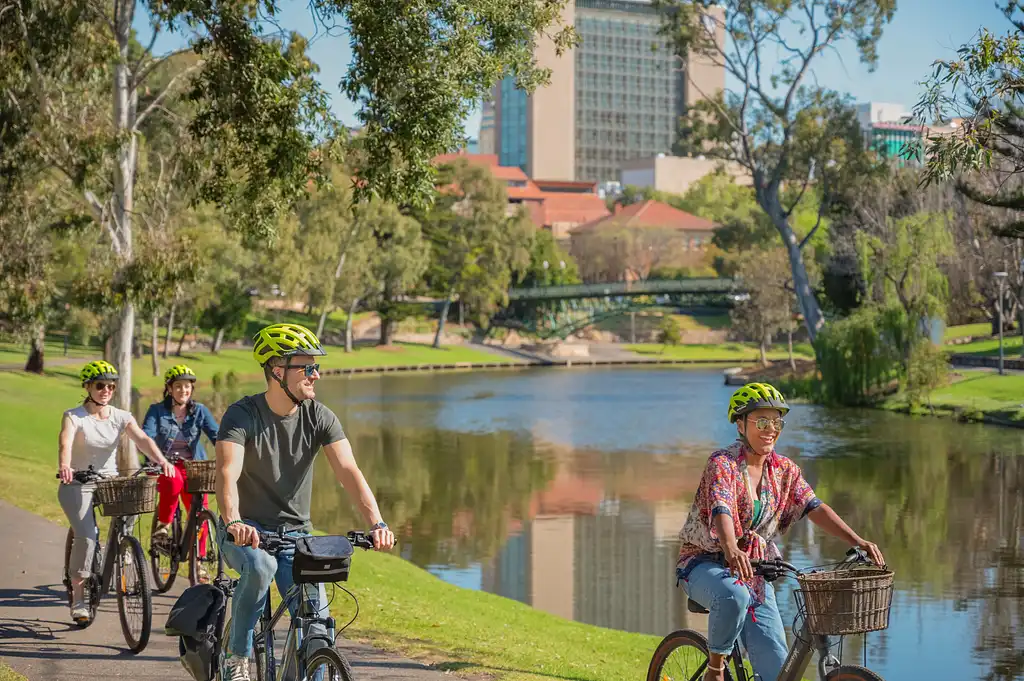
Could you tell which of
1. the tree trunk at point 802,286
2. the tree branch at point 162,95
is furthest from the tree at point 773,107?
the tree branch at point 162,95

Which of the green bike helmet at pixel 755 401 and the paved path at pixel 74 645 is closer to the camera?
the green bike helmet at pixel 755 401

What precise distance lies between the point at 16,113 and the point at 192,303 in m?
38.6

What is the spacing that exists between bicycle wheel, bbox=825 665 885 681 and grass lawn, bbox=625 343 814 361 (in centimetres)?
8083

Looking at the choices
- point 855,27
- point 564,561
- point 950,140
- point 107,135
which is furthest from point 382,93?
point 855,27

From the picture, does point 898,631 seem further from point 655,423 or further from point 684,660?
point 655,423

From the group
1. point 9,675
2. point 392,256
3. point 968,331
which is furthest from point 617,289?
point 9,675

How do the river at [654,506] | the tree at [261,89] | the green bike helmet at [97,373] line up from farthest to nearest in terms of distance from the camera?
the river at [654,506], the tree at [261,89], the green bike helmet at [97,373]

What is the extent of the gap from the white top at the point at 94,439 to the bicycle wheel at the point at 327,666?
162 inches

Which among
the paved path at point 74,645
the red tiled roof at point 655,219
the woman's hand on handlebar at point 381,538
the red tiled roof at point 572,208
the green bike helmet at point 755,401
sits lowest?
the paved path at point 74,645

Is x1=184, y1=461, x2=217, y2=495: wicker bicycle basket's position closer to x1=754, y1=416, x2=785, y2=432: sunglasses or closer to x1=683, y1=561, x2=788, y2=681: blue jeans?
x1=683, y1=561, x2=788, y2=681: blue jeans

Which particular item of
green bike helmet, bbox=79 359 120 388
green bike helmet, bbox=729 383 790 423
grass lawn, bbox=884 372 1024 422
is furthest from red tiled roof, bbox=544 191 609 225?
green bike helmet, bbox=729 383 790 423

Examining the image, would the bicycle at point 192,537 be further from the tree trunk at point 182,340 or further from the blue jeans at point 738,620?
the tree trunk at point 182,340

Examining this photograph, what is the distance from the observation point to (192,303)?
5584 cm

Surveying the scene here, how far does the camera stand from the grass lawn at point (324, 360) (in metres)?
51.1
